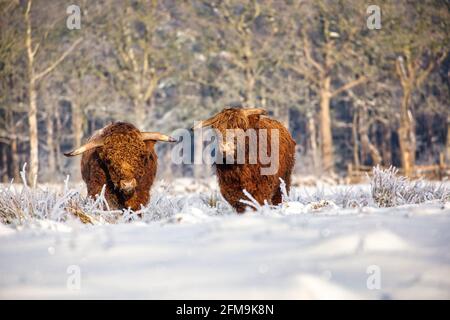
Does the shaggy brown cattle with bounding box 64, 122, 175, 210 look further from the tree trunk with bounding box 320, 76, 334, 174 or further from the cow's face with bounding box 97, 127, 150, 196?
the tree trunk with bounding box 320, 76, 334, 174

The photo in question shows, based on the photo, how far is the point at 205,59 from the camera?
30.5 meters

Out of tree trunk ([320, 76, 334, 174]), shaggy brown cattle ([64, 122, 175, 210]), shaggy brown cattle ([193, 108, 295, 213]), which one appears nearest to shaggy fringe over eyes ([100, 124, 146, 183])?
shaggy brown cattle ([64, 122, 175, 210])

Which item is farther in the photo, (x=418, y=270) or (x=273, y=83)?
(x=273, y=83)

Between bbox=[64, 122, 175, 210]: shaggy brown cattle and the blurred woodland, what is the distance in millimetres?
16655

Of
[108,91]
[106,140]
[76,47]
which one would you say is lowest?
[106,140]

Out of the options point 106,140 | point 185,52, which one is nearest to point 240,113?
point 106,140

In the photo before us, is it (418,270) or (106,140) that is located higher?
(106,140)

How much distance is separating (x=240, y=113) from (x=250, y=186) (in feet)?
3.10

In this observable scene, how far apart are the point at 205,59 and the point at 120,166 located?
2454 cm

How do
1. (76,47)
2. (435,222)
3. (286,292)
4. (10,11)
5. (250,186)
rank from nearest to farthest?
(286,292), (435,222), (250,186), (10,11), (76,47)

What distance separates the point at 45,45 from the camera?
24141mm

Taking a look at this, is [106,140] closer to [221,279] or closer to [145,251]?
[145,251]

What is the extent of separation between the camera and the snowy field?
228 centimetres

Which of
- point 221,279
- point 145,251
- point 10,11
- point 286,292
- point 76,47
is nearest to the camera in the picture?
point 286,292
